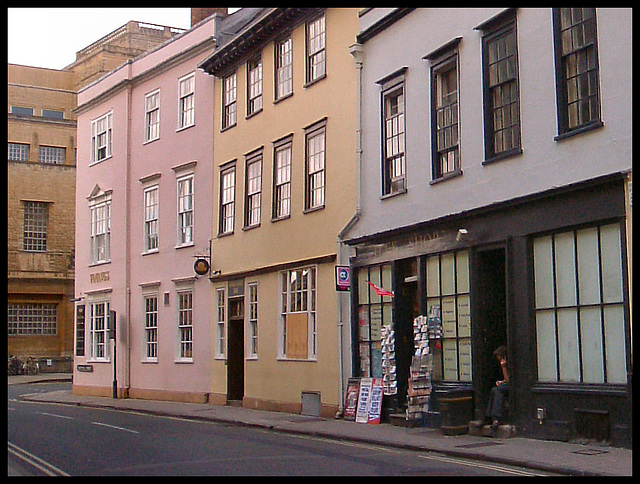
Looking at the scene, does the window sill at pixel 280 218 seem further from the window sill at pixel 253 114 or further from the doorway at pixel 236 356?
the window sill at pixel 253 114

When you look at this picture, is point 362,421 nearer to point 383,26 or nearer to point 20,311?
point 383,26

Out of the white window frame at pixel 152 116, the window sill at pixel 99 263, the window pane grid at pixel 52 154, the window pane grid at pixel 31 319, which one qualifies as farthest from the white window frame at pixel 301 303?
the window pane grid at pixel 52 154

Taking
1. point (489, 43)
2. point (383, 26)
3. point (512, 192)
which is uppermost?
point (383, 26)

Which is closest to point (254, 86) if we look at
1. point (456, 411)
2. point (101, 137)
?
point (101, 137)

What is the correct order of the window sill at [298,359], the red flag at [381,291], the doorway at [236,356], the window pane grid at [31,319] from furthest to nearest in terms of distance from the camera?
1. the window pane grid at [31,319]
2. the doorway at [236,356]
3. the window sill at [298,359]
4. the red flag at [381,291]

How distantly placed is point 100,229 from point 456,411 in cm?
2249

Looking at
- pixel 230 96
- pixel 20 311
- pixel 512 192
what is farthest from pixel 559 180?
pixel 20 311

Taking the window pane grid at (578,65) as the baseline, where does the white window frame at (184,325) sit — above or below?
below

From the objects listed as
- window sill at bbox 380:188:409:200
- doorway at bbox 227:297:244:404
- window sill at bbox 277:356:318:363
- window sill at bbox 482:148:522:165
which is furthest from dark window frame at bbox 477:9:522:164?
doorway at bbox 227:297:244:404

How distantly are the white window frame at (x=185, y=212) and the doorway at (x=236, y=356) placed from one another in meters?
3.74

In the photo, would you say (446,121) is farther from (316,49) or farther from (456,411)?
(316,49)

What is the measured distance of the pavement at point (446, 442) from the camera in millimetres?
13117
